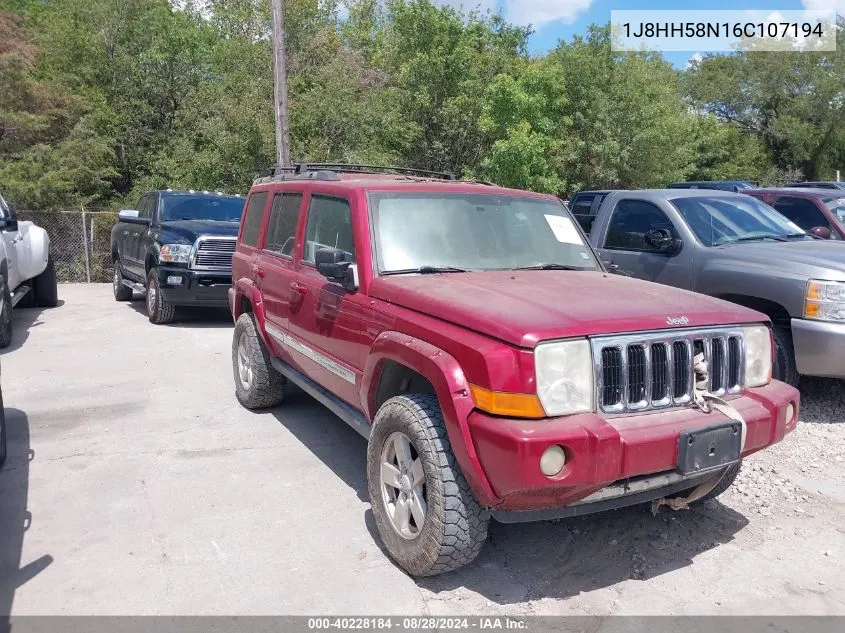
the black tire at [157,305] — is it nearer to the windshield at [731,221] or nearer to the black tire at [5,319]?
the black tire at [5,319]

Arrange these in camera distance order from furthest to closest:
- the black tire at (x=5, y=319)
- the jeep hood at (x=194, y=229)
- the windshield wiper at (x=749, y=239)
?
the jeep hood at (x=194, y=229)
the black tire at (x=5, y=319)
the windshield wiper at (x=749, y=239)

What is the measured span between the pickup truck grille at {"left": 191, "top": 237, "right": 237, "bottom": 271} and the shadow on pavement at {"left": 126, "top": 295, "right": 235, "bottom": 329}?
99 cm

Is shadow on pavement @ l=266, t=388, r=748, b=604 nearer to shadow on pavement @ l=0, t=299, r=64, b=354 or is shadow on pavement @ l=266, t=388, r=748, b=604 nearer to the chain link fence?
shadow on pavement @ l=0, t=299, r=64, b=354

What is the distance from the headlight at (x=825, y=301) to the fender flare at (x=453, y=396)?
12.2 ft

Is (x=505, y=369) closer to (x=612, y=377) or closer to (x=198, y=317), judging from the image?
(x=612, y=377)

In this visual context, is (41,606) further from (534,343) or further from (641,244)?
(641,244)

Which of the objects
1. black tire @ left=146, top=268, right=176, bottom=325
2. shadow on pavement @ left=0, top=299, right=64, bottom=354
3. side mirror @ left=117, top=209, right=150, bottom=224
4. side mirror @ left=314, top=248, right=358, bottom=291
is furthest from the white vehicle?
side mirror @ left=314, top=248, right=358, bottom=291

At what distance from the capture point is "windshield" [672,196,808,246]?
699 cm

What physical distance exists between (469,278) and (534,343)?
110cm

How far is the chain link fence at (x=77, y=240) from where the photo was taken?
15.7m

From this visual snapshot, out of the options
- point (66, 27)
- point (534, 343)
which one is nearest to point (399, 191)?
point (534, 343)

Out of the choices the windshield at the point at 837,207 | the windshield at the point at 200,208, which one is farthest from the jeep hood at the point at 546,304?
the windshield at the point at 200,208

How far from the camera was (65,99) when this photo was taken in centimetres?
1986

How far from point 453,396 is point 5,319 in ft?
24.8
